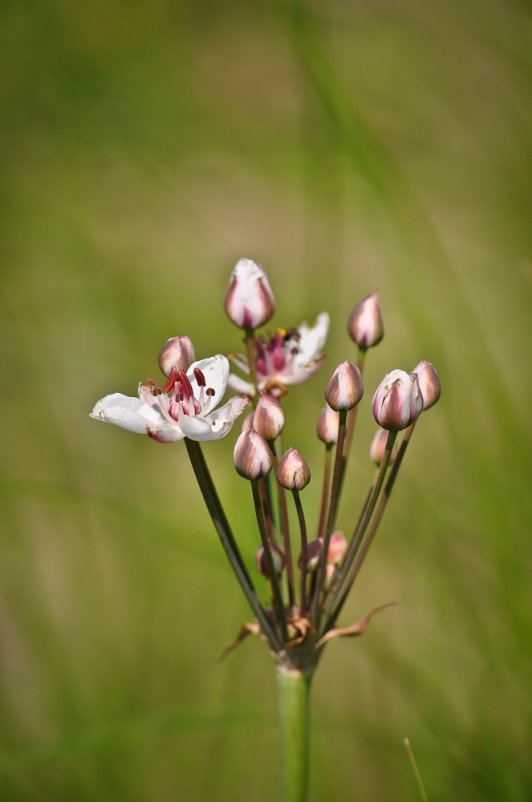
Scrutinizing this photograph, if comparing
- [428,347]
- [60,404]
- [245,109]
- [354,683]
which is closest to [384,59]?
[245,109]

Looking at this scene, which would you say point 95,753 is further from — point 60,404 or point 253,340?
point 60,404

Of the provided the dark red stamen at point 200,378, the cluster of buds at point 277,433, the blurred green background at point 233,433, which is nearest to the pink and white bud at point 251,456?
the cluster of buds at point 277,433

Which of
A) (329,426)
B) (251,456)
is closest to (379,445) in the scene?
(329,426)

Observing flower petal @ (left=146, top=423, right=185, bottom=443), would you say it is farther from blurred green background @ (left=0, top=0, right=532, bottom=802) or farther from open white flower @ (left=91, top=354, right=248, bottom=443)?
blurred green background @ (left=0, top=0, right=532, bottom=802)

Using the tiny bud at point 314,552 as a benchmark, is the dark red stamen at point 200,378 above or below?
above

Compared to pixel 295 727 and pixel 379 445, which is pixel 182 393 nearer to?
pixel 379 445

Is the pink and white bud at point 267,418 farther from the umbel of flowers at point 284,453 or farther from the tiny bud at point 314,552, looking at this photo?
the tiny bud at point 314,552
